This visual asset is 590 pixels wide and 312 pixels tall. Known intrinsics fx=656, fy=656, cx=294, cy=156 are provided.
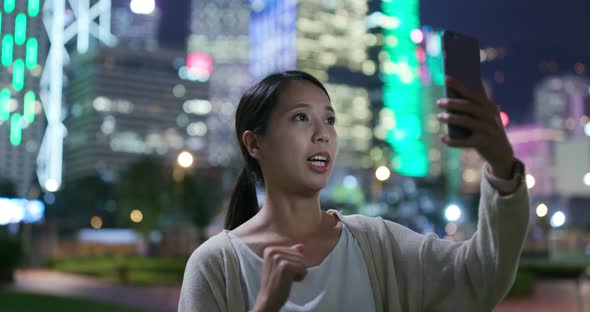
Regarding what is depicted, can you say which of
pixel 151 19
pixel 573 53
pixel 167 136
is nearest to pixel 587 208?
pixel 573 53

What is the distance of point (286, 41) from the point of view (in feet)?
430

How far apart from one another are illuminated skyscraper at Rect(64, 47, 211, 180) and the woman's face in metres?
111

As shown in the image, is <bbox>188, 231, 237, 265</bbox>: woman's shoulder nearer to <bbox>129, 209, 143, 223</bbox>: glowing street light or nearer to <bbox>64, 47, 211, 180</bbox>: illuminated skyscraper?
<bbox>129, 209, 143, 223</bbox>: glowing street light

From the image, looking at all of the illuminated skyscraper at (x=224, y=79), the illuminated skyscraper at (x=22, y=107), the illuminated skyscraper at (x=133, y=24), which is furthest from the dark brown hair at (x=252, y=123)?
the illuminated skyscraper at (x=133, y=24)

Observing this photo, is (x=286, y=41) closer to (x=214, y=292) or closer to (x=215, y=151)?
(x=215, y=151)

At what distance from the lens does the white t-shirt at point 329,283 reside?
1.88 metres

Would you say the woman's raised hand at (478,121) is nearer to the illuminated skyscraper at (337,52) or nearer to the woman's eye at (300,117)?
the woman's eye at (300,117)

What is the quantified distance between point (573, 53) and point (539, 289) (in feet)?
134

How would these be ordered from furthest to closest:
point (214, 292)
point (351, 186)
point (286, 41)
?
point (286, 41) → point (351, 186) → point (214, 292)

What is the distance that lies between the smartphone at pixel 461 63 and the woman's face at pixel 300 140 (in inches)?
22.0

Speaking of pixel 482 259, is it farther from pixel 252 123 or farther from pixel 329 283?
pixel 252 123

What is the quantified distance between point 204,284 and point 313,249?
1.15ft

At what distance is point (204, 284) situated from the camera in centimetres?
195

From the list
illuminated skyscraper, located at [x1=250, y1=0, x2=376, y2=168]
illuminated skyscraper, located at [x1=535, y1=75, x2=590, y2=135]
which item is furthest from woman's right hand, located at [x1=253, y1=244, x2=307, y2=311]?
illuminated skyscraper, located at [x1=250, y1=0, x2=376, y2=168]
